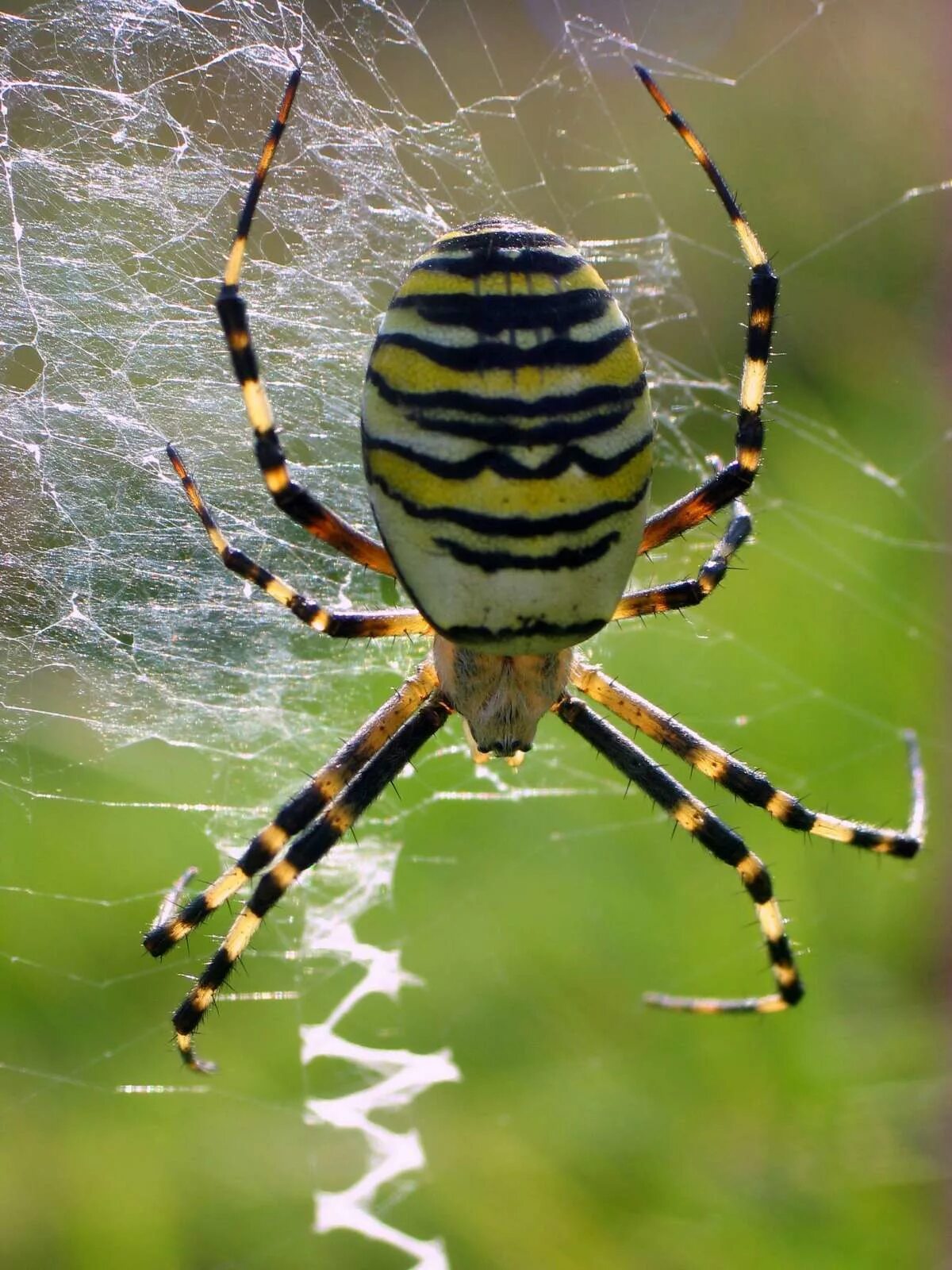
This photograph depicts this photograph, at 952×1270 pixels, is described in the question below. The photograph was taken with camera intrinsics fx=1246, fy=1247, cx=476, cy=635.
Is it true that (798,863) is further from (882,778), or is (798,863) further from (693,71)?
(693,71)

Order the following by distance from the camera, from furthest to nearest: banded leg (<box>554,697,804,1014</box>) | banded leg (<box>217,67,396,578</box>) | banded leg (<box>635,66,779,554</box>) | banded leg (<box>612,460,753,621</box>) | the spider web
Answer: banded leg (<box>554,697,804,1014</box>), the spider web, banded leg (<box>612,460,753,621</box>), banded leg (<box>635,66,779,554</box>), banded leg (<box>217,67,396,578</box>)

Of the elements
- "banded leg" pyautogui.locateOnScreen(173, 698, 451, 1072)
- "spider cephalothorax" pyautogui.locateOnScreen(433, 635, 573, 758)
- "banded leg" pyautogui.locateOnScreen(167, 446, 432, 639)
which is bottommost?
"banded leg" pyautogui.locateOnScreen(173, 698, 451, 1072)

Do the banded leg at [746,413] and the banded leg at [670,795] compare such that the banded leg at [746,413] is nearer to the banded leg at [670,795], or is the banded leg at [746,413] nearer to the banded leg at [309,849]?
the banded leg at [670,795]

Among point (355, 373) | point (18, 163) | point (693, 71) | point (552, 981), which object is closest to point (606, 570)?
point (355, 373)

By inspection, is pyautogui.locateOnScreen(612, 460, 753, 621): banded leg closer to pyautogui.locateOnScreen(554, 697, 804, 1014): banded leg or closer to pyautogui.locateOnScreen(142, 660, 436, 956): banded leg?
pyautogui.locateOnScreen(554, 697, 804, 1014): banded leg

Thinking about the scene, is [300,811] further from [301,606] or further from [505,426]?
[505,426]

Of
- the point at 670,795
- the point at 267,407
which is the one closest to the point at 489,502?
the point at 267,407

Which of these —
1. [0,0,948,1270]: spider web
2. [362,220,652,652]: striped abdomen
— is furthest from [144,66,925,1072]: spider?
[0,0,948,1270]: spider web
